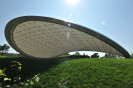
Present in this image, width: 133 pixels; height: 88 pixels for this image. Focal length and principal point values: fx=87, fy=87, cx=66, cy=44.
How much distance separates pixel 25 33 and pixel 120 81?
25.0 meters

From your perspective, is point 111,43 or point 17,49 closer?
point 111,43

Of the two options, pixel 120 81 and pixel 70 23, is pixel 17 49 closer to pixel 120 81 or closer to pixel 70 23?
pixel 70 23

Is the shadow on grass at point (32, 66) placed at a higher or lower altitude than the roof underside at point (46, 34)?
lower

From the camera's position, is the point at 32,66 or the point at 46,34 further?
the point at 46,34

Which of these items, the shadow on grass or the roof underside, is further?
the roof underside

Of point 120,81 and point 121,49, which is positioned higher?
point 121,49

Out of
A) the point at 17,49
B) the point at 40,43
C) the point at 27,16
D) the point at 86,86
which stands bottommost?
the point at 86,86

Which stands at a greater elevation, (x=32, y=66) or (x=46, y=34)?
(x=46, y=34)

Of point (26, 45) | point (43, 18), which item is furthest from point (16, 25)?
point (26, 45)

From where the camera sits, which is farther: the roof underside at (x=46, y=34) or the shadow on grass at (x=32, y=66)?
the roof underside at (x=46, y=34)

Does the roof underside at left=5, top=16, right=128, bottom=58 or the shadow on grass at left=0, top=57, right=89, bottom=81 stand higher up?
the roof underside at left=5, top=16, right=128, bottom=58

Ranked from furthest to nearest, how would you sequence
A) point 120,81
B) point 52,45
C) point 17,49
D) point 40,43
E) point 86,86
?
point 52,45, point 40,43, point 17,49, point 120,81, point 86,86

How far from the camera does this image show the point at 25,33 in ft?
82.0

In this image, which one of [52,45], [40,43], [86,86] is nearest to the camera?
[86,86]
